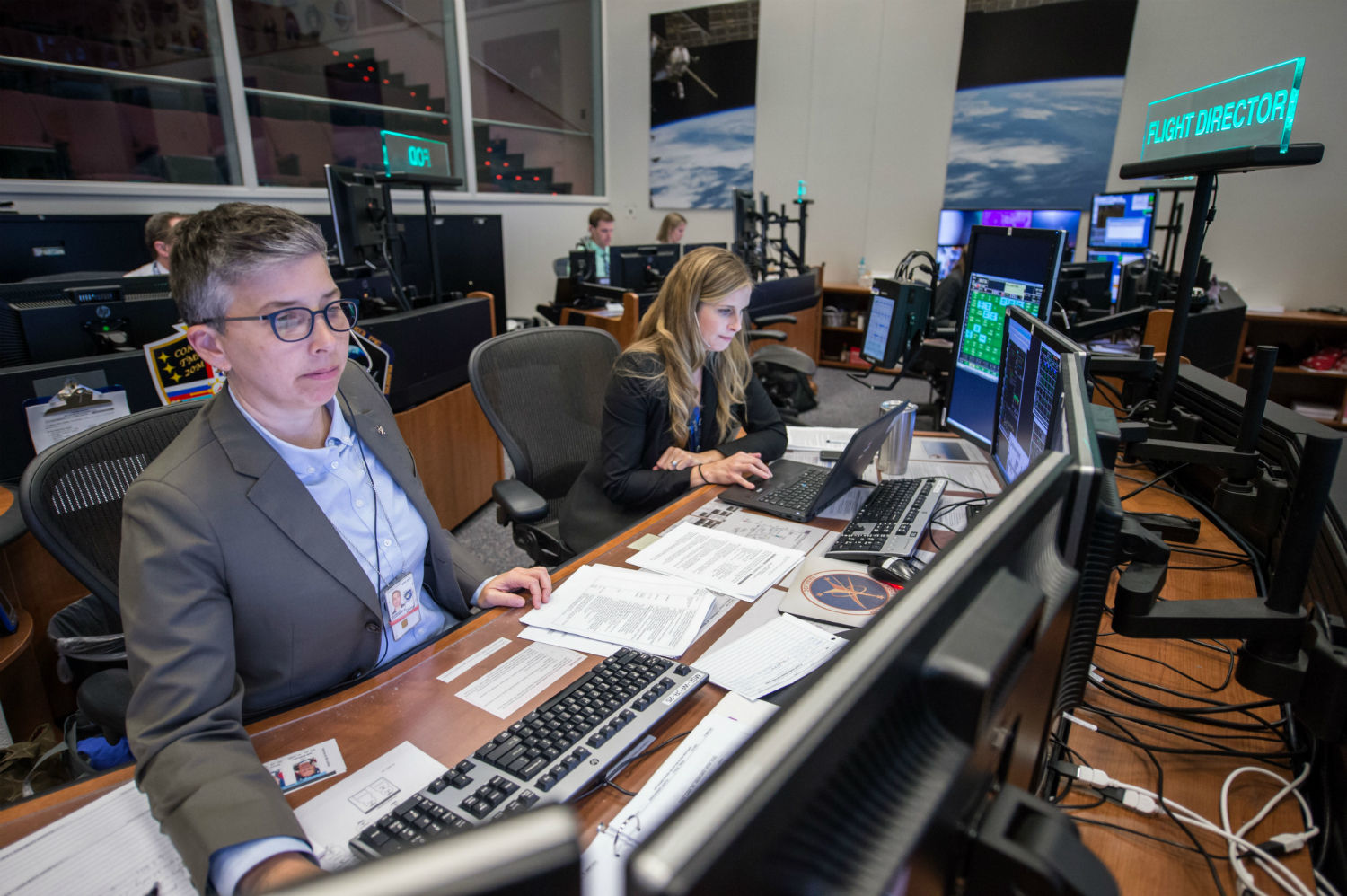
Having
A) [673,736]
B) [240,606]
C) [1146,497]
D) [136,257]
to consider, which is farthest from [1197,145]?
[136,257]

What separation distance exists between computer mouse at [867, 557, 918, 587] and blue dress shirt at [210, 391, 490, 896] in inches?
30.8

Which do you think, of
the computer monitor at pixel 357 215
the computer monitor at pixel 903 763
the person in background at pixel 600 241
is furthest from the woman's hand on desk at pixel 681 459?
the person in background at pixel 600 241

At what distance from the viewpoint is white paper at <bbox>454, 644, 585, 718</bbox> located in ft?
3.16

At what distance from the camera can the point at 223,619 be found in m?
0.89

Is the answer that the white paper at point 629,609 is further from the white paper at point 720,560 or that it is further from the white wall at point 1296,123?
the white wall at point 1296,123

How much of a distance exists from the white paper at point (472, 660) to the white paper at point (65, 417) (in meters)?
1.39

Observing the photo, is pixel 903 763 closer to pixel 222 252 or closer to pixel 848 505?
pixel 222 252

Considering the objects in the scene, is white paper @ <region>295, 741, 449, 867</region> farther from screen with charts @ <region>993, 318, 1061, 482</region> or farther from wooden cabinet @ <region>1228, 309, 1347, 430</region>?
wooden cabinet @ <region>1228, 309, 1347, 430</region>

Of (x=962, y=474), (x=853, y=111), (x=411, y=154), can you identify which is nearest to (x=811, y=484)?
(x=962, y=474)

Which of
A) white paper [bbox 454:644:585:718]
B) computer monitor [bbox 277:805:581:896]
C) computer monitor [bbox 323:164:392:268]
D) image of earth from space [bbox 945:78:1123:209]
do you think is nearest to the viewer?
computer monitor [bbox 277:805:581:896]

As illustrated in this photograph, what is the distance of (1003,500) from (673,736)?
567 millimetres

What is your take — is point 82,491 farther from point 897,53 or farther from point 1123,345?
point 897,53

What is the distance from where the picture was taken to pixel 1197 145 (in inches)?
50.2

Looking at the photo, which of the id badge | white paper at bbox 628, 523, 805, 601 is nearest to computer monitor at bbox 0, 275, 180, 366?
the id badge
